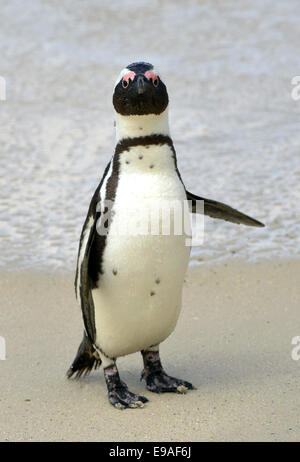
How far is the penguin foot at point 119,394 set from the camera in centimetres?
315

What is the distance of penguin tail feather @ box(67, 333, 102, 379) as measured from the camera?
339 cm

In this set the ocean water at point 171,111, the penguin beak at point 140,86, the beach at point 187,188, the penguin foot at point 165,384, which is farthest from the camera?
the ocean water at point 171,111

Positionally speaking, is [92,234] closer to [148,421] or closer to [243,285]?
[148,421]

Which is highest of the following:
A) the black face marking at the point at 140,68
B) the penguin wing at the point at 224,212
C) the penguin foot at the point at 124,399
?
the black face marking at the point at 140,68

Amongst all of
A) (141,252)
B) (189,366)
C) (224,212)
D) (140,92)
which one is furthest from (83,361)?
(140,92)

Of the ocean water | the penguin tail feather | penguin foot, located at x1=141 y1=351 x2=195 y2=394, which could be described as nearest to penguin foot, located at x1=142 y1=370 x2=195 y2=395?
penguin foot, located at x1=141 y1=351 x2=195 y2=394

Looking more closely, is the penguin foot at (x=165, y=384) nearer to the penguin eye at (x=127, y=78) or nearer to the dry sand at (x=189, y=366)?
the dry sand at (x=189, y=366)

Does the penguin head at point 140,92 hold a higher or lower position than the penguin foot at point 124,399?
higher

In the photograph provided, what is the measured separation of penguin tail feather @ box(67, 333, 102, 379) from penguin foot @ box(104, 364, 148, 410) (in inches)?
5.8

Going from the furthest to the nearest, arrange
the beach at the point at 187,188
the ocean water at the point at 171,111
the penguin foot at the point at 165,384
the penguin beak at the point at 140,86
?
the ocean water at the point at 171,111 → the penguin foot at the point at 165,384 → the beach at the point at 187,188 → the penguin beak at the point at 140,86

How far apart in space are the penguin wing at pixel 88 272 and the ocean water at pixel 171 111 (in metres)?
1.57

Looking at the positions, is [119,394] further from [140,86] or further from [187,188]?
[187,188]

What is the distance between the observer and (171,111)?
7457 millimetres

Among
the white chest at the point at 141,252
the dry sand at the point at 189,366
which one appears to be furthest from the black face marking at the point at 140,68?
the dry sand at the point at 189,366
